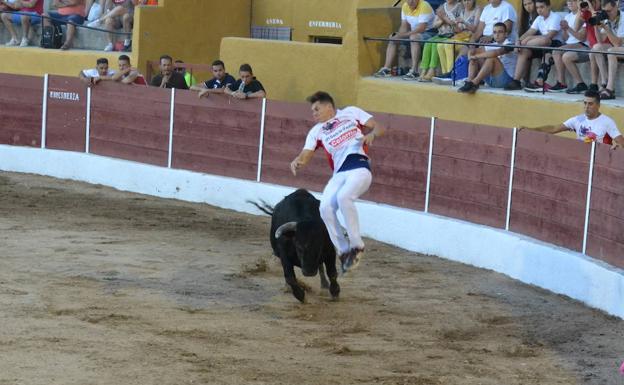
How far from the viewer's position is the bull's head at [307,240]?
27.3 ft

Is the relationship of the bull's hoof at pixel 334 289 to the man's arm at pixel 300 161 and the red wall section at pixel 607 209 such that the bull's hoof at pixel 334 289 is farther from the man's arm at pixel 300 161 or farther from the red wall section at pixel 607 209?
the red wall section at pixel 607 209

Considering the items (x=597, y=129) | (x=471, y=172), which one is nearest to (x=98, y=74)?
(x=471, y=172)

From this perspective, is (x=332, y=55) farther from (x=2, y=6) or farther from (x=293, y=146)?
(x=2, y=6)

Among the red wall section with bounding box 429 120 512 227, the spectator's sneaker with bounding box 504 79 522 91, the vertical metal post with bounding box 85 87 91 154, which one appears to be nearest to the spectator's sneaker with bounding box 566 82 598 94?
the spectator's sneaker with bounding box 504 79 522 91

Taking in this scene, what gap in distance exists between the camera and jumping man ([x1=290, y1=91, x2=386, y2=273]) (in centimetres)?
835

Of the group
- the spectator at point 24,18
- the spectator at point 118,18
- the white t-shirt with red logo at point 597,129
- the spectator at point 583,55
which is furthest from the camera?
the spectator at point 24,18

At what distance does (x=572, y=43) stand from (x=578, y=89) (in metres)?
0.45

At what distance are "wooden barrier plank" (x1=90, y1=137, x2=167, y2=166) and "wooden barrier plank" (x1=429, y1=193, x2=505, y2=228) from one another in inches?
160

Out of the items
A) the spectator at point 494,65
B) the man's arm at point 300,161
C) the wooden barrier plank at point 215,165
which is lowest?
the wooden barrier plank at point 215,165

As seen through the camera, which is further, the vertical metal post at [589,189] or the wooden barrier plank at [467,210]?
the wooden barrier plank at [467,210]

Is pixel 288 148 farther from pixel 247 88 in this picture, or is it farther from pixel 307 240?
pixel 307 240

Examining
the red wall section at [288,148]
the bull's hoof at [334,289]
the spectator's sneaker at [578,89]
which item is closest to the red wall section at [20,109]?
the red wall section at [288,148]

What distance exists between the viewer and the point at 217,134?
45.3ft

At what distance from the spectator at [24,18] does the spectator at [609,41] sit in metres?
9.17
